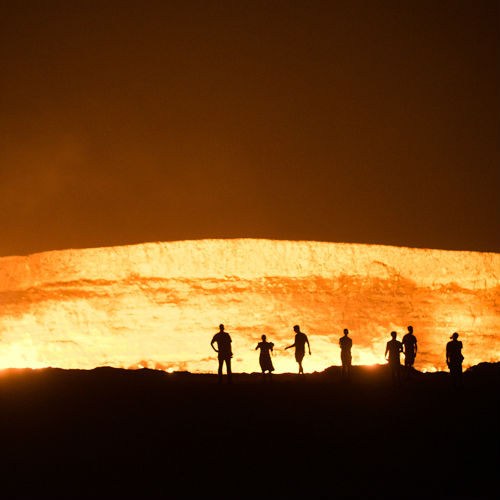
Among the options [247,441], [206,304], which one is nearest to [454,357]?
[247,441]

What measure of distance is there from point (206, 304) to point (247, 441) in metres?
15.9

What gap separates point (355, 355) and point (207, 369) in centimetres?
467

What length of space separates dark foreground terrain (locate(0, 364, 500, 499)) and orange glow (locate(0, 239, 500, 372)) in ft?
40.5

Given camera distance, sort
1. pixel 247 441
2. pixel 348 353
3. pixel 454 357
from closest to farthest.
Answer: pixel 247 441
pixel 454 357
pixel 348 353

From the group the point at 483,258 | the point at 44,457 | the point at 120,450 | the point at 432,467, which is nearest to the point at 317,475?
the point at 432,467

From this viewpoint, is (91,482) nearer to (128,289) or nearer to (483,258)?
(128,289)

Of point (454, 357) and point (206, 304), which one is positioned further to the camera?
point (206, 304)

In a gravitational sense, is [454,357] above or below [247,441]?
above

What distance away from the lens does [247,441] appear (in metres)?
9.79

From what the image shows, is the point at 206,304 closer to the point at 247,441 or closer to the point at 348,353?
the point at 348,353

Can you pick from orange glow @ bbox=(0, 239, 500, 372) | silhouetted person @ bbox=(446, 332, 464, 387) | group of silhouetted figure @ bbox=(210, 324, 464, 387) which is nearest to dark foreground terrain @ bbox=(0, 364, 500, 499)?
silhouetted person @ bbox=(446, 332, 464, 387)

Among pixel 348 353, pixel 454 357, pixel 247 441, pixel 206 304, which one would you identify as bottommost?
pixel 247 441

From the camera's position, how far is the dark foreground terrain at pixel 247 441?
339 inches

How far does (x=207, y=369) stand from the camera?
2539 cm
